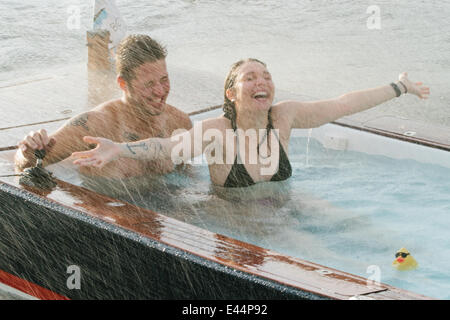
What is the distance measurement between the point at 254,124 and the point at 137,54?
67cm

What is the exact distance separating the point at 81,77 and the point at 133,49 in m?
2.39

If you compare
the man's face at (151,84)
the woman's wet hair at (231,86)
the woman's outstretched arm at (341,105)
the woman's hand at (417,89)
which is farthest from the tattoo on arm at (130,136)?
the woman's hand at (417,89)

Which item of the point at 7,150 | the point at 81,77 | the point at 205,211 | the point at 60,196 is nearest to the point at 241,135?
the point at 205,211

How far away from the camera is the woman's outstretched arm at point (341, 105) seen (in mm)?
3354

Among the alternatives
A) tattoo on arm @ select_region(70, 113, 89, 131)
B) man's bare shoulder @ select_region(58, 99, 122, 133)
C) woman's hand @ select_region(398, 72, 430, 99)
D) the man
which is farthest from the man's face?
woman's hand @ select_region(398, 72, 430, 99)

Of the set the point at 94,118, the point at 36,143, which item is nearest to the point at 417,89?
the point at 94,118

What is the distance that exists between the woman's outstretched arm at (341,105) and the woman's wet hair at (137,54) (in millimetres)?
684

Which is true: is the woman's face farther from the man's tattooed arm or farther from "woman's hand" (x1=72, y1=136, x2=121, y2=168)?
"woman's hand" (x1=72, y1=136, x2=121, y2=168)

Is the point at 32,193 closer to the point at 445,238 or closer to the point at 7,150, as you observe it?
the point at 7,150

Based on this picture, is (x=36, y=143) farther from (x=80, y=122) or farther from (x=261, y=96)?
(x=261, y=96)

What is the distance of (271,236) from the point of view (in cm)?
284

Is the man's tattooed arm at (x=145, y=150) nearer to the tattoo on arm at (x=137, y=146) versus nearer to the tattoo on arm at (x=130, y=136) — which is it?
the tattoo on arm at (x=137, y=146)

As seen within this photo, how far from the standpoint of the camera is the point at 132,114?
11.0ft

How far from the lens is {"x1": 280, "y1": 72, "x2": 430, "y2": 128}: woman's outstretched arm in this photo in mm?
3354
